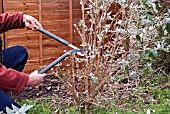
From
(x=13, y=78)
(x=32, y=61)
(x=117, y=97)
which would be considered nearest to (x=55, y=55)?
(x=32, y=61)

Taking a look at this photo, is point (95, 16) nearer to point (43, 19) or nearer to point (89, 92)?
point (89, 92)

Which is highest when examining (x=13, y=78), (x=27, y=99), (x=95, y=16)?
(x=95, y=16)

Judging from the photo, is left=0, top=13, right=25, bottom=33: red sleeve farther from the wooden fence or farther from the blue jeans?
the wooden fence

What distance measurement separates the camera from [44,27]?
4.41m

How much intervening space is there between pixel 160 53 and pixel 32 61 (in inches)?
65.8

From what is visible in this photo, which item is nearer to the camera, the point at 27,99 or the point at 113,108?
the point at 113,108

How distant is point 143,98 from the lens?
3.60 m

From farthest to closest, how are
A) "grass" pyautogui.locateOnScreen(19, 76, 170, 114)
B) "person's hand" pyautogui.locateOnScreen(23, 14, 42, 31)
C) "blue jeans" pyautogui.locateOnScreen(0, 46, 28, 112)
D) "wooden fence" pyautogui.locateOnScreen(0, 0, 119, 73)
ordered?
"wooden fence" pyautogui.locateOnScreen(0, 0, 119, 73)
"grass" pyautogui.locateOnScreen(19, 76, 170, 114)
"blue jeans" pyautogui.locateOnScreen(0, 46, 28, 112)
"person's hand" pyautogui.locateOnScreen(23, 14, 42, 31)

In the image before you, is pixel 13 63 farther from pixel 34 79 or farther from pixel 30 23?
pixel 34 79

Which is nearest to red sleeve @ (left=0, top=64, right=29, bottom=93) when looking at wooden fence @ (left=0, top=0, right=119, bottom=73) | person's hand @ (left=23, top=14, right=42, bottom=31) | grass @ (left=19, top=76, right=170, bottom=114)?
person's hand @ (left=23, top=14, right=42, bottom=31)

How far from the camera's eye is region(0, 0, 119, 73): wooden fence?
4184 mm

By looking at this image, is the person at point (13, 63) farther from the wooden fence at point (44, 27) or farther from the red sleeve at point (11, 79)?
the wooden fence at point (44, 27)

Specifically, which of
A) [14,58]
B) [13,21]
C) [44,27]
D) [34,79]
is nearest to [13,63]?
[14,58]

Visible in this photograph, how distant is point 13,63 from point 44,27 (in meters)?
1.38
